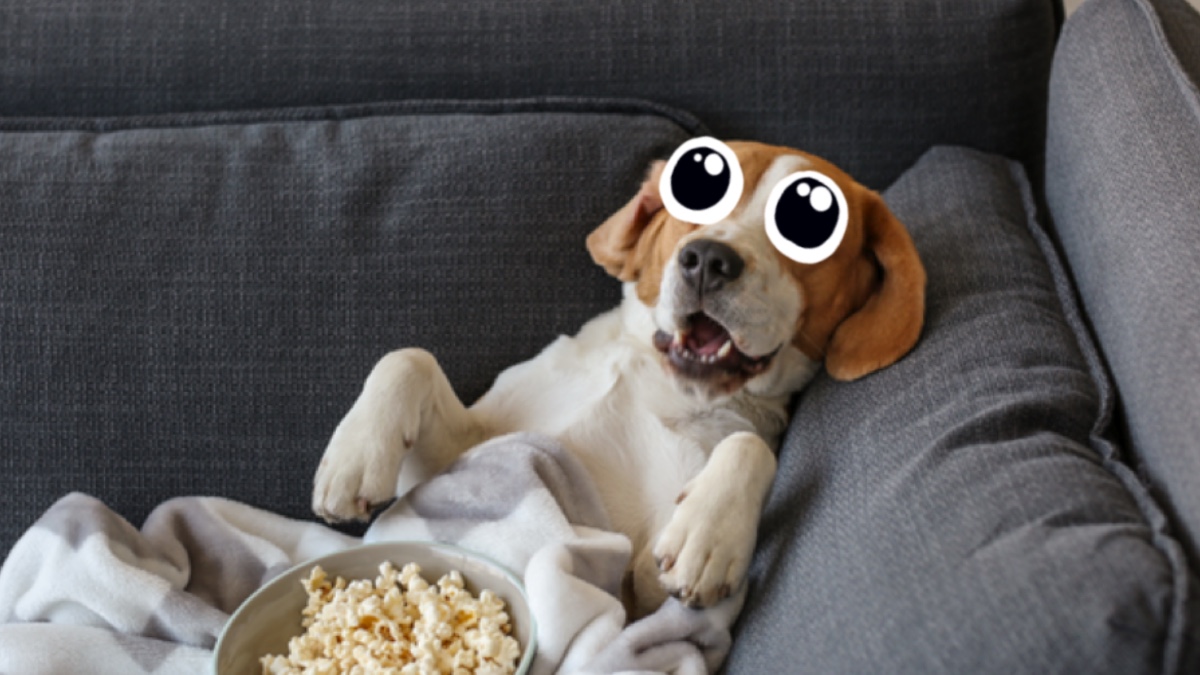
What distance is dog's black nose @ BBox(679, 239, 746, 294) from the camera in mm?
1244

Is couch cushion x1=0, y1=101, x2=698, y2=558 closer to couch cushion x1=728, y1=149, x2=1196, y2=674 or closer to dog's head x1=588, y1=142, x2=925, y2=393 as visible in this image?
dog's head x1=588, y1=142, x2=925, y2=393

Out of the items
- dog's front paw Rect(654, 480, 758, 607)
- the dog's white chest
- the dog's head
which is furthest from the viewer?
the dog's white chest

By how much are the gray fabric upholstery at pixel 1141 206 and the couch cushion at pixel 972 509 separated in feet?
0.12

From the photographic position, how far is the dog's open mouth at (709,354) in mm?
1338

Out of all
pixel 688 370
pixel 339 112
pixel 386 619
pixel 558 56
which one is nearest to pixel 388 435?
pixel 386 619

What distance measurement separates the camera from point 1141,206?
1.21 m

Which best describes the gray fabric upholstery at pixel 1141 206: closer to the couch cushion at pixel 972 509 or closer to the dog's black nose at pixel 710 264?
the couch cushion at pixel 972 509

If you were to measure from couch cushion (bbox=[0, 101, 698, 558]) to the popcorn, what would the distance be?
390 millimetres

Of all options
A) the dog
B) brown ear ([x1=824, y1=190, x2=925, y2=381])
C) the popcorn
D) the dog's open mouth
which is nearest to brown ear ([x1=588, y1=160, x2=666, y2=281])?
the dog

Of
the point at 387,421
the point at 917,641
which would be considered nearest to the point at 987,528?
the point at 917,641

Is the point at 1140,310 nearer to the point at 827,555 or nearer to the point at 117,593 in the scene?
the point at 827,555

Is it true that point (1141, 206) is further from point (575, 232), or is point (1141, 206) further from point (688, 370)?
point (575, 232)

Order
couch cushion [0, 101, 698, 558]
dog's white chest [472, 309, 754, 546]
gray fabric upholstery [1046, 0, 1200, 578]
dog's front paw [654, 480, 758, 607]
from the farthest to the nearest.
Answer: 1. couch cushion [0, 101, 698, 558]
2. dog's white chest [472, 309, 754, 546]
3. dog's front paw [654, 480, 758, 607]
4. gray fabric upholstery [1046, 0, 1200, 578]

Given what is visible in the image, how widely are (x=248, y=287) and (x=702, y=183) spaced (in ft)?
2.11
